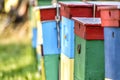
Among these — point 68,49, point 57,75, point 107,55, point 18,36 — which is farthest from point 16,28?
point 107,55

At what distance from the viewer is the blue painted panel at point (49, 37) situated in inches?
245

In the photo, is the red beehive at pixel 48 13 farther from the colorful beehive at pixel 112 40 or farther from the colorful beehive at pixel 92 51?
the colorful beehive at pixel 112 40

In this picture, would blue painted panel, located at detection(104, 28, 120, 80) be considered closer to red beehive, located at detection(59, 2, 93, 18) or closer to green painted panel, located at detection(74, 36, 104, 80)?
green painted panel, located at detection(74, 36, 104, 80)

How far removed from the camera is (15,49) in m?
14.4

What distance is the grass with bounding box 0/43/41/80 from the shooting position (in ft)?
30.0

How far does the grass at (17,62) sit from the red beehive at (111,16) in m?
4.60

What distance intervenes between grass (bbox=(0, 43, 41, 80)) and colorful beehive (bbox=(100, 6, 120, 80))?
4575 mm

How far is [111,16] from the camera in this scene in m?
4.10

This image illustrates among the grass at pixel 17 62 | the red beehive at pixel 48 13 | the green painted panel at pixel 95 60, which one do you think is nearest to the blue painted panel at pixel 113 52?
the green painted panel at pixel 95 60

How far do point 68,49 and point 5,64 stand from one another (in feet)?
18.1

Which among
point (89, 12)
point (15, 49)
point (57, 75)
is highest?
point (89, 12)

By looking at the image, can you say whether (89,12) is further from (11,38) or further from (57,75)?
(11,38)

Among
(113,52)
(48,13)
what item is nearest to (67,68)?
(48,13)

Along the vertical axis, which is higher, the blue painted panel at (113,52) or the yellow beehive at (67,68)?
the blue painted panel at (113,52)
